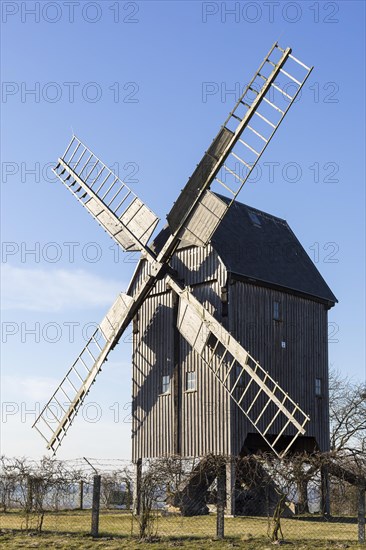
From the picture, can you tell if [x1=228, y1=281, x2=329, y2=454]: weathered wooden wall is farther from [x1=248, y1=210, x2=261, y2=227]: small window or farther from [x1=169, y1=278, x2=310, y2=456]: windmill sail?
[x1=248, y1=210, x2=261, y2=227]: small window

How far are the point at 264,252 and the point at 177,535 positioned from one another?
13.5 metres

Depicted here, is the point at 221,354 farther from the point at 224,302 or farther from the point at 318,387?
the point at 318,387

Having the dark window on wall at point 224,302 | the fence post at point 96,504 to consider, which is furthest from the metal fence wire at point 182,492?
the dark window on wall at point 224,302

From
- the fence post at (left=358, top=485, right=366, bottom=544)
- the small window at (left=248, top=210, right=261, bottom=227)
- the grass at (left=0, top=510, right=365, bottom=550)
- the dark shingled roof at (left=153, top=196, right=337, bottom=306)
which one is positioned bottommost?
the grass at (left=0, top=510, right=365, bottom=550)

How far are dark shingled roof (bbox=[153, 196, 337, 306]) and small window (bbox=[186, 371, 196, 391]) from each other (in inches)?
154

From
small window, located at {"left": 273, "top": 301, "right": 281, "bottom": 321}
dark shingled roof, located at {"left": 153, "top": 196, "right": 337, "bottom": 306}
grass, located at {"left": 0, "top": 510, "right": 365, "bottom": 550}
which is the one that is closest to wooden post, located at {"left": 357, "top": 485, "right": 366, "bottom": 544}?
grass, located at {"left": 0, "top": 510, "right": 365, "bottom": 550}

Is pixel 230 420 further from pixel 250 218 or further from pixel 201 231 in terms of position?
pixel 250 218

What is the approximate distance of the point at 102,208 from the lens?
30578 mm

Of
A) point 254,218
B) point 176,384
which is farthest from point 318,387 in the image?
point 254,218

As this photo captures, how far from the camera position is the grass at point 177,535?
1769 centimetres

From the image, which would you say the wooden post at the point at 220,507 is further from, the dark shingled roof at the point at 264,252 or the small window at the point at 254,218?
the small window at the point at 254,218

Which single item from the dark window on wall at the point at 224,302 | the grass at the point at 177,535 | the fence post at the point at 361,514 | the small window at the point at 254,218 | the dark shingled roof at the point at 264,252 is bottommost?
the grass at the point at 177,535

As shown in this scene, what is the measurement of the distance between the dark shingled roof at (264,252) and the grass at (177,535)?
8.69 meters

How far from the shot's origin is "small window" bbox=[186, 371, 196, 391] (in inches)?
1111
